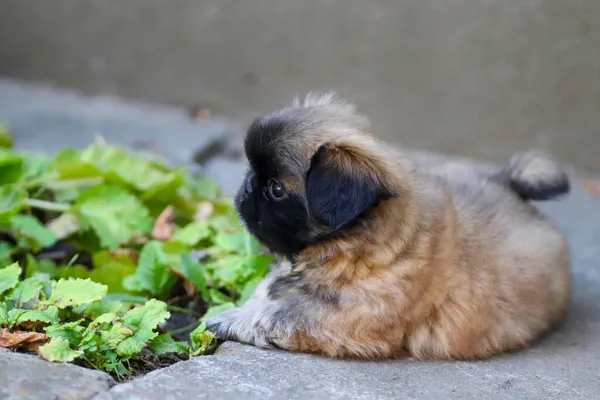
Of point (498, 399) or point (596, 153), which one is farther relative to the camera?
point (596, 153)

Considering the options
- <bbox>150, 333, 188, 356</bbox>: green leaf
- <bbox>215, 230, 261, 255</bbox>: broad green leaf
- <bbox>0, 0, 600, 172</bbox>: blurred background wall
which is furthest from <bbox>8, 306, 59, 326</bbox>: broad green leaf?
<bbox>0, 0, 600, 172</bbox>: blurred background wall

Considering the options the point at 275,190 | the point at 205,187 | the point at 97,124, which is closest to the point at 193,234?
the point at 205,187

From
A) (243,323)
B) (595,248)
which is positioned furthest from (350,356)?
(595,248)

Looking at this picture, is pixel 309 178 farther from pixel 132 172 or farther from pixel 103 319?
pixel 132 172

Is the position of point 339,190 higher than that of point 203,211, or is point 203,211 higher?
point 339,190

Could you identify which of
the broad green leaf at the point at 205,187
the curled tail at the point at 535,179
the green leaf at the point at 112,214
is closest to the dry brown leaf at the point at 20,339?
the green leaf at the point at 112,214

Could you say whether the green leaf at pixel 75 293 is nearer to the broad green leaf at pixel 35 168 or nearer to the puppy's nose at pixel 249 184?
the puppy's nose at pixel 249 184

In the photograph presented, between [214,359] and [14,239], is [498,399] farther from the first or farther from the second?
[14,239]
